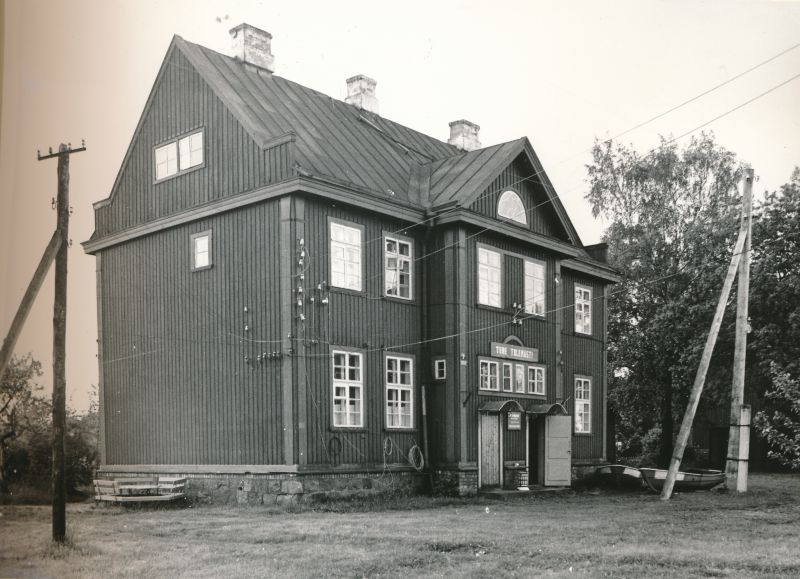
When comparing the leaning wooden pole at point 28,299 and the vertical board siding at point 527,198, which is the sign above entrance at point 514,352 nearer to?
the vertical board siding at point 527,198

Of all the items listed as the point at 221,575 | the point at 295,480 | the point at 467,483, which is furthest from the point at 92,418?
the point at 221,575

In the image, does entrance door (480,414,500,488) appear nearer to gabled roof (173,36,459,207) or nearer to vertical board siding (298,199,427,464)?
vertical board siding (298,199,427,464)

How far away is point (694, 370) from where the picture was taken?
1396 inches

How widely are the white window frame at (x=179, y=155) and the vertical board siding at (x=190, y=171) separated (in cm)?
12

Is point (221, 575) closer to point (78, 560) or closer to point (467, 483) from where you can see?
point (78, 560)

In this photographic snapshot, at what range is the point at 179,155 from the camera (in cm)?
2295

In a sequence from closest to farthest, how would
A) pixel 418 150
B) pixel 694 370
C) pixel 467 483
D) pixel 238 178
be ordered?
1. pixel 238 178
2. pixel 467 483
3. pixel 418 150
4. pixel 694 370

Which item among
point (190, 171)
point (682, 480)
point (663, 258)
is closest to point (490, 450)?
point (682, 480)

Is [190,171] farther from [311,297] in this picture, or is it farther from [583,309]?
[583,309]

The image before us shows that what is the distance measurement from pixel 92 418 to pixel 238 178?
27.6 ft

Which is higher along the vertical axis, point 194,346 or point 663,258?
point 663,258

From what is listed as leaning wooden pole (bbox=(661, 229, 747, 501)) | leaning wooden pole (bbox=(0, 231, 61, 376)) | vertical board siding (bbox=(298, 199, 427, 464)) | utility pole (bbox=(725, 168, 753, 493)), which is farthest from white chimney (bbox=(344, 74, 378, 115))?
leaning wooden pole (bbox=(0, 231, 61, 376))

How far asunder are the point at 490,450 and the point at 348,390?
4891 millimetres

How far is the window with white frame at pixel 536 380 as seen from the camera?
26609mm
